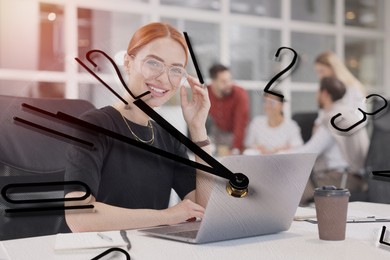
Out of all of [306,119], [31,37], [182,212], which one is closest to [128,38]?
[31,37]

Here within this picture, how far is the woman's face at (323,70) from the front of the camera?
1.45 metres

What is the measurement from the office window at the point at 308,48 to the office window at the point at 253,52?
0.18 ft

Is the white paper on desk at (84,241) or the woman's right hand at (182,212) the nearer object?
the white paper on desk at (84,241)

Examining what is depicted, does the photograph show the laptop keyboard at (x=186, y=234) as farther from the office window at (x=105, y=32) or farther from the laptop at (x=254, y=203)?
the office window at (x=105, y=32)

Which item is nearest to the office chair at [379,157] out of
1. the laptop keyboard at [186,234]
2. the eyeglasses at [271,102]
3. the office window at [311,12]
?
the office window at [311,12]

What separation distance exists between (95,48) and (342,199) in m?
0.44

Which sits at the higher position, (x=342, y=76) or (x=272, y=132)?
(x=342, y=76)

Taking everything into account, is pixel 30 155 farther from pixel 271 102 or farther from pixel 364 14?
pixel 364 14

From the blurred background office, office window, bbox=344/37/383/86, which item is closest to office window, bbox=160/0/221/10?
the blurred background office

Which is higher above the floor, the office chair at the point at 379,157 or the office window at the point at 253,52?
the office window at the point at 253,52

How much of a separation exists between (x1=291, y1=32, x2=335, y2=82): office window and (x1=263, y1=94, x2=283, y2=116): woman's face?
0.21ft

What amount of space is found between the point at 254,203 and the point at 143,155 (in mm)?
180

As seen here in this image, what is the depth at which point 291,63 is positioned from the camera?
1.10 metres

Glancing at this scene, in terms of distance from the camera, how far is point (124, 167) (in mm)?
926
